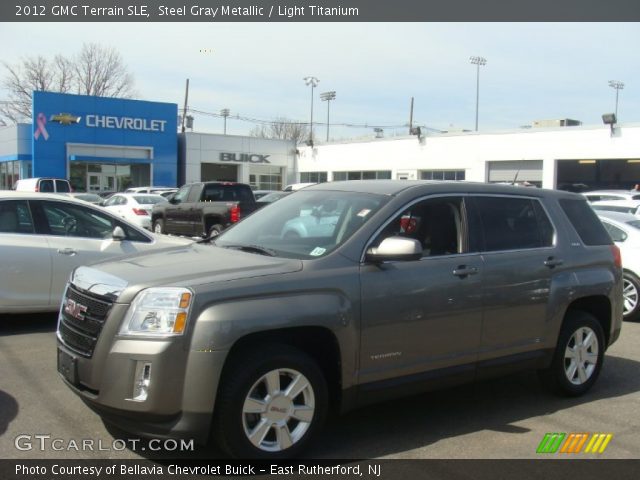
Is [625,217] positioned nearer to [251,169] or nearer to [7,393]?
[7,393]

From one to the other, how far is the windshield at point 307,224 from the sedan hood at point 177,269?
0.27 metres

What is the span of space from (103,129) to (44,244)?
35.6 metres

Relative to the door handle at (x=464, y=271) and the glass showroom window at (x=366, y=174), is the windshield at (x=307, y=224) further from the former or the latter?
the glass showroom window at (x=366, y=174)

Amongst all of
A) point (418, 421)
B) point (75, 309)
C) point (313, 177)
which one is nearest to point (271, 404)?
point (75, 309)

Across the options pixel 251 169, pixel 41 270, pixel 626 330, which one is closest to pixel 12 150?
pixel 251 169

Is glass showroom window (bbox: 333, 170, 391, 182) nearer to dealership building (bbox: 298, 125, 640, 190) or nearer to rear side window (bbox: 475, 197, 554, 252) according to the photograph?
dealership building (bbox: 298, 125, 640, 190)

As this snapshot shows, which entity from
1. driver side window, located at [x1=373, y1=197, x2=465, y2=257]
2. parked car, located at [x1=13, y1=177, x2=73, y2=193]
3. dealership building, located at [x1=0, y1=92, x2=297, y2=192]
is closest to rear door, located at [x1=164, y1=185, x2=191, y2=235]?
parked car, located at [x1=13, y1=177, x2=73, y2=193]

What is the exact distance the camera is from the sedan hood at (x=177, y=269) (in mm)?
3764

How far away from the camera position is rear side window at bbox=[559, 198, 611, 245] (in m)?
5.73

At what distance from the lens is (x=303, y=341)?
4082 mm

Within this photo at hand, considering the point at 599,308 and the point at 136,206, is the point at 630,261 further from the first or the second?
the point at 136,206

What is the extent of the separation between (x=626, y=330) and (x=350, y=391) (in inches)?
238

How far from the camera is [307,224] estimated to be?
475 cm

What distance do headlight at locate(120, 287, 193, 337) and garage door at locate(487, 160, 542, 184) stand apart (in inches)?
1239
